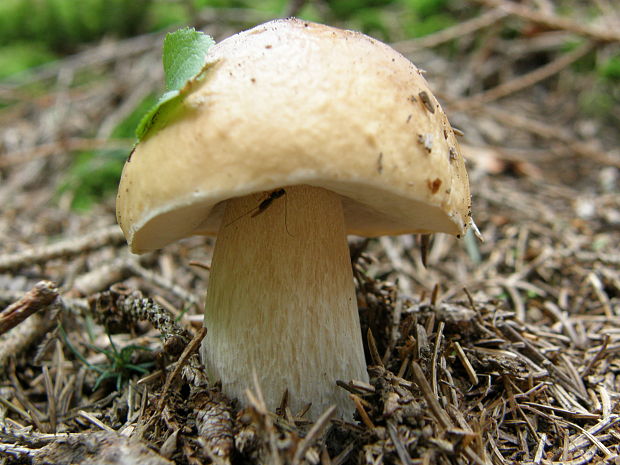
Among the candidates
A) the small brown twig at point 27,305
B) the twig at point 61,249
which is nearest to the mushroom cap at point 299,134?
the small brown twig at point 27,305

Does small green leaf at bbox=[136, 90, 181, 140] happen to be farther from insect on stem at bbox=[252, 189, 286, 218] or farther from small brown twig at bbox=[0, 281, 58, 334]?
small brown twig at bbox=[0, 281, 58, 334]

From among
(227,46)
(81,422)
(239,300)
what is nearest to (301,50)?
(227,46)

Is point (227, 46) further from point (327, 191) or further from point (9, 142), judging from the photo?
point (9, 142)

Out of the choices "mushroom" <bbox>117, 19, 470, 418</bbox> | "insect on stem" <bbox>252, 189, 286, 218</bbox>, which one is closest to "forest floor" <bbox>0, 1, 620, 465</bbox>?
"mushroom" <bbox>117, 19, 470, 418</bbox>

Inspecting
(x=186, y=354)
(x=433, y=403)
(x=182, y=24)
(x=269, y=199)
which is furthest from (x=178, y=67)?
(x=182, y=24)

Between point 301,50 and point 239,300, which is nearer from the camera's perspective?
point 301,50

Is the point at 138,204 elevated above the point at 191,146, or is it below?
below

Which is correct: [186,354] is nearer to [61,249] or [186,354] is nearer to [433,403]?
[433,403]

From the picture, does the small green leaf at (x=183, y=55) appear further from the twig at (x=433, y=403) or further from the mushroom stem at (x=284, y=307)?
the twig at (x=433, y=403)
